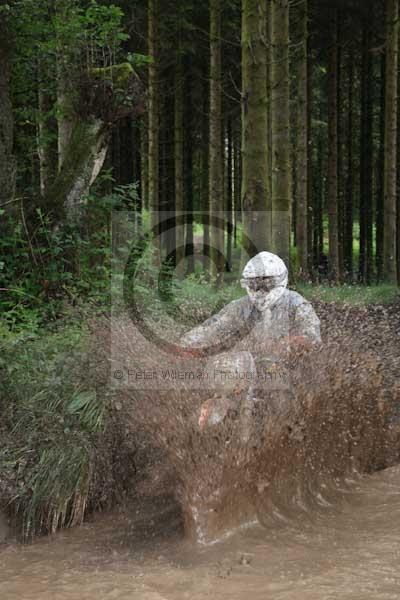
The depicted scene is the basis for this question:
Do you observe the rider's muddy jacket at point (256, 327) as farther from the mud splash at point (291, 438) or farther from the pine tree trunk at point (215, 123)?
the pine tree trunk at point (215, 123)

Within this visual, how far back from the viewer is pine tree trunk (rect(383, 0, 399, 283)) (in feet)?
54.9

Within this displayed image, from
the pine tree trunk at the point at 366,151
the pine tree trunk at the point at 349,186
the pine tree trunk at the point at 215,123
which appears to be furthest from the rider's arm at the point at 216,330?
the pine tree trunk at the point at 349,186

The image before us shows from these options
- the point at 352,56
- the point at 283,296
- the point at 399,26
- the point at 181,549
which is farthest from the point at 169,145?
the point at 181,549

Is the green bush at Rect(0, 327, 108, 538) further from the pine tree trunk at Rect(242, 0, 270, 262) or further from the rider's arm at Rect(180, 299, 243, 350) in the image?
the pine tree trunk at Rect(242, 0, 270, 262)

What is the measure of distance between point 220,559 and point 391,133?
14472 millimetres

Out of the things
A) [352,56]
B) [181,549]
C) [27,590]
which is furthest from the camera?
[352,56]

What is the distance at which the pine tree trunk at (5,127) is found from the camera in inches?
370

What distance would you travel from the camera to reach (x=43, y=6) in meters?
9.73

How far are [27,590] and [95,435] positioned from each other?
5.26ft

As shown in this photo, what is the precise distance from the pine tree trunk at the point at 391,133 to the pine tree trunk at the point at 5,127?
10.4 metres

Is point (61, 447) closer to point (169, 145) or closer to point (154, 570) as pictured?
point (154, 570)

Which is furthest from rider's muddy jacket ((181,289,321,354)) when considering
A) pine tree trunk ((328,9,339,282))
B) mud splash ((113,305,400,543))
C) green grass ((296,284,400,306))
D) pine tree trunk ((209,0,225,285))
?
pine tree trunk ((328,9,339,282))

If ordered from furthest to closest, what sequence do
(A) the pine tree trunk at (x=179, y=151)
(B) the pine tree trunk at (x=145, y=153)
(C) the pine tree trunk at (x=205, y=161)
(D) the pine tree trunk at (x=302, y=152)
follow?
(C) the pine tree trunk at (x=205, y=161)
(B) the pine tree trunk at (x=145, y=153)
(A) the pine tree trunk at (x=179, y=151)
(D) the pine tree trunk at (x=302, y=152)

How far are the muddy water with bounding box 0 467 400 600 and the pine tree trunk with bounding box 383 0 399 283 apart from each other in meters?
12.4
